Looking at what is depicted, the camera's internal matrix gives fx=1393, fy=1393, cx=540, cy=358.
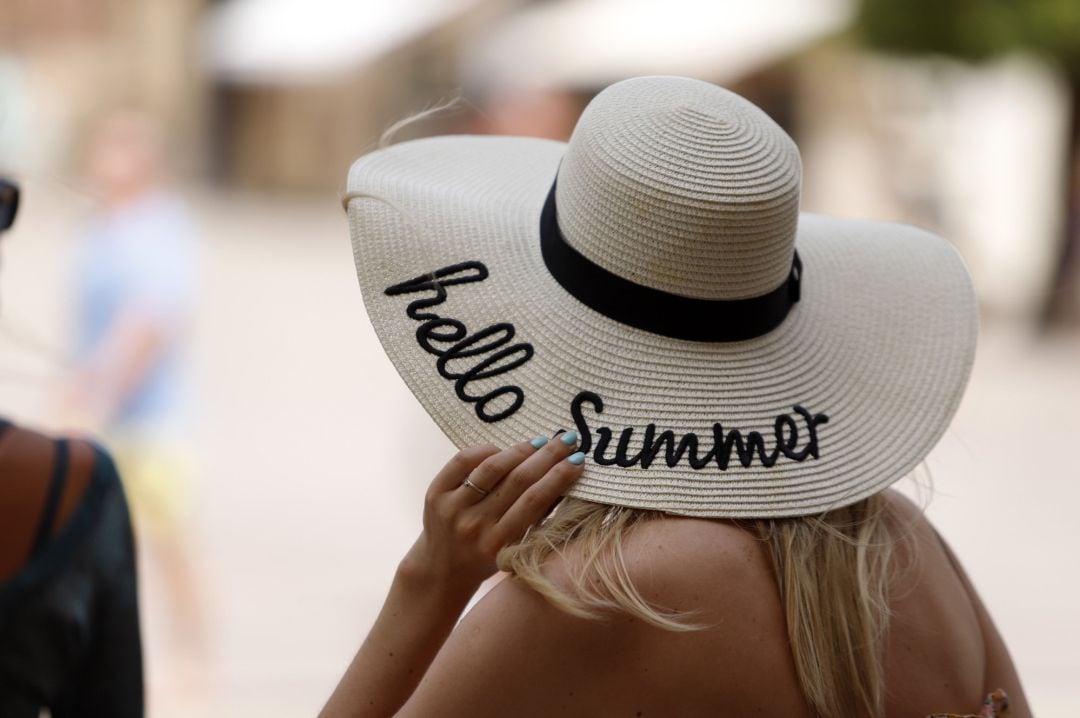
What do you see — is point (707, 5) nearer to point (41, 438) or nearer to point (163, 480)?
point (163, 480)

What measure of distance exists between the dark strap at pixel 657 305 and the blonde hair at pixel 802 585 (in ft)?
0.74

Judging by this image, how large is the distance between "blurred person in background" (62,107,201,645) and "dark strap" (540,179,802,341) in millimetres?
3561

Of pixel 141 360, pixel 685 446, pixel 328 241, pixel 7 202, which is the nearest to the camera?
pixel 685 446

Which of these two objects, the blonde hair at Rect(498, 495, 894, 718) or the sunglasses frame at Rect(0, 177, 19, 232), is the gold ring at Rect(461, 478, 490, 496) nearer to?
the blonde hair at Rect(498, 495, 894, 718)

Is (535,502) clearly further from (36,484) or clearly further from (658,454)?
(36,484)

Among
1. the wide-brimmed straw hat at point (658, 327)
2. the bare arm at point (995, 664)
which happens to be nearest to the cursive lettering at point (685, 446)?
the wide-brimmed straw hat at point (658, 327)

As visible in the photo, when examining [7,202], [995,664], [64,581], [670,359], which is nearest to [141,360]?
[7,202]

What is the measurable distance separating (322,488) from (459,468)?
6050mm

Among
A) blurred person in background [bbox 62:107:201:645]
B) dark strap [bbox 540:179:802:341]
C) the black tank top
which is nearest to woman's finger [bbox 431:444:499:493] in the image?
dark strap [bbox 540:179:802:341]

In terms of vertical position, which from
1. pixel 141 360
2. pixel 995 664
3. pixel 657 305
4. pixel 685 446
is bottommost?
pixel 141 360

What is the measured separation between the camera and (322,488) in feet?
24.2

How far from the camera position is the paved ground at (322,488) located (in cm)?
488

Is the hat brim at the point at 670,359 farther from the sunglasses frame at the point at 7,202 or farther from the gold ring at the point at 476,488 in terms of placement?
the sunglasses frame at the point at 7,202

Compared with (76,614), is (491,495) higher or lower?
higher
